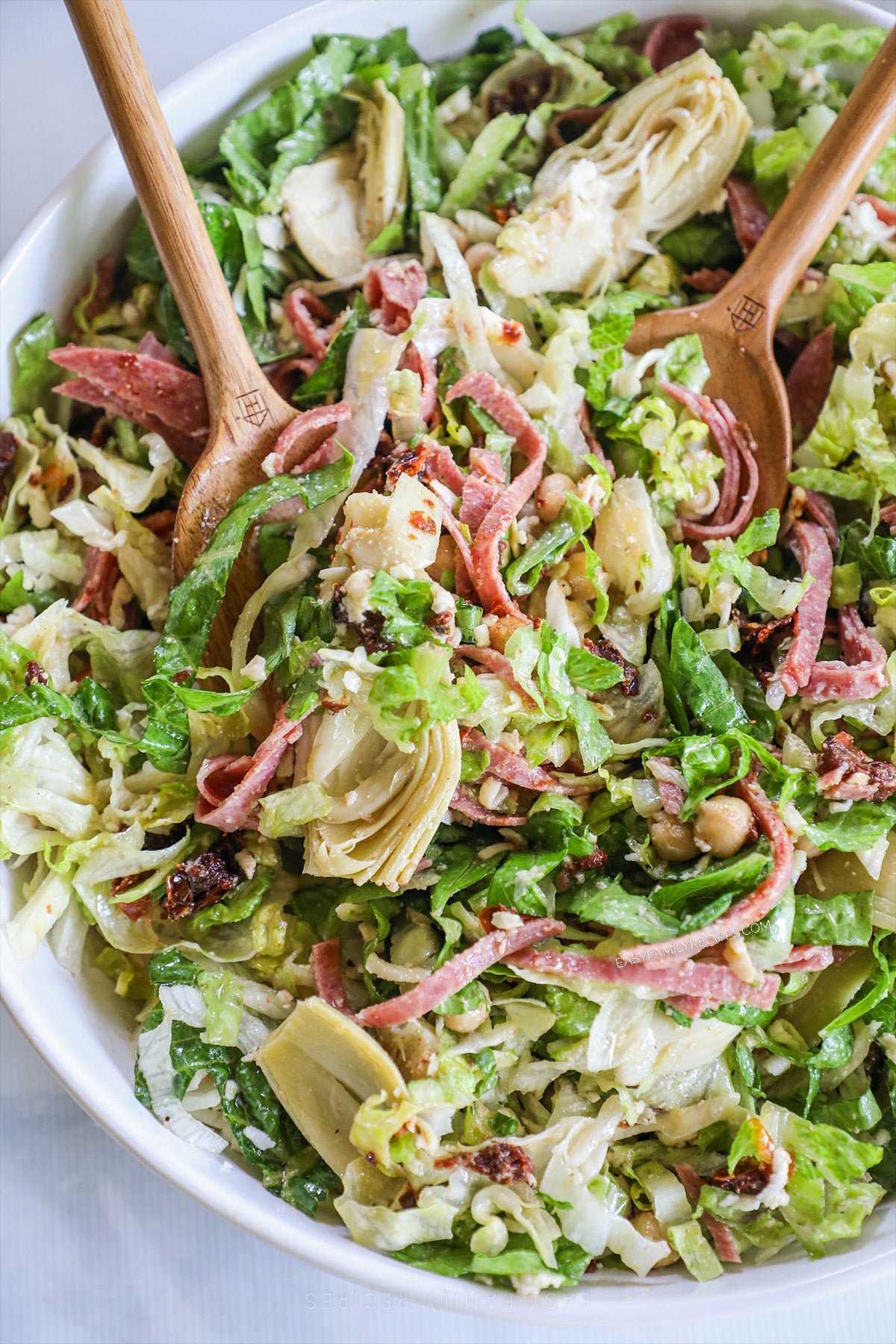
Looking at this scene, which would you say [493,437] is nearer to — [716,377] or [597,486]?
[597,486]

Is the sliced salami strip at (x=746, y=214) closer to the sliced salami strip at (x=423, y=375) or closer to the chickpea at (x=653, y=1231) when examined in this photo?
the sliced salami strip at (x=423, y=375)

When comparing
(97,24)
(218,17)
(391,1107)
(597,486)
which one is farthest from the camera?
(218,17)

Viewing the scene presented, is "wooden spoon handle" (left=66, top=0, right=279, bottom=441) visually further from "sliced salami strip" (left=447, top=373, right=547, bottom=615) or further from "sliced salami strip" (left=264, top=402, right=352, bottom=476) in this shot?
"sliced salami strip" (left=447, top=373, right=547, bottom=615)

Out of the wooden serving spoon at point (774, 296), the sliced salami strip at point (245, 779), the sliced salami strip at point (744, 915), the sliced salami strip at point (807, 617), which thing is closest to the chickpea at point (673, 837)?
the sliced salami strip at point (744, 915)

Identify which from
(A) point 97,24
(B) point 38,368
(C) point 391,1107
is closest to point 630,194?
(A) point 97,24

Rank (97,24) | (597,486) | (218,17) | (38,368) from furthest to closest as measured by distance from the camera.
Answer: (218,17), (38,368), (597,486), (97,24)

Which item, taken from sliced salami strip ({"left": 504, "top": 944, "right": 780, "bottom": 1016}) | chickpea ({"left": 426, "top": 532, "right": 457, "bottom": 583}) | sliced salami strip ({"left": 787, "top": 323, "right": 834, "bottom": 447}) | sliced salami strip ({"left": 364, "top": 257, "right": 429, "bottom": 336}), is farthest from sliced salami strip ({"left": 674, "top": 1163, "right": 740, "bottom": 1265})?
sliced salami strip ({"left": 364, "top": 257, "right": 429, "bottom": 336})
